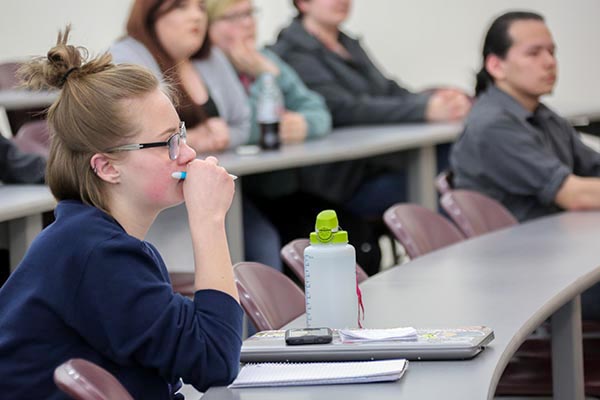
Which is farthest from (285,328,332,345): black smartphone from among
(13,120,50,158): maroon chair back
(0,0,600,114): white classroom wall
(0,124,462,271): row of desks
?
(0,0,600,114): white classroom wall

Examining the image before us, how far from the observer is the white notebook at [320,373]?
1507mm

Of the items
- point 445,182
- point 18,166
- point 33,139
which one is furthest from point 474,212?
point 33,139

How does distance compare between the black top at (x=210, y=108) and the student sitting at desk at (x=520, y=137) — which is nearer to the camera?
the student sitting at desk at (x=520, y=137)

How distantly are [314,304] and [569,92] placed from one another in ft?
18.6

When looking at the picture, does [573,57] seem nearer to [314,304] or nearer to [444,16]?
[444,16]

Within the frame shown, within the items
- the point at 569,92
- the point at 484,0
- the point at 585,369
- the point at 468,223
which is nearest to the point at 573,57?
the point at 569,92

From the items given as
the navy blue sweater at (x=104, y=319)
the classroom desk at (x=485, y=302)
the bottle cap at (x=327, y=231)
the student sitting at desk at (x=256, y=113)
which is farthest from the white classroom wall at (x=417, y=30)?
the navy blue sweater at (x=104, y=319)

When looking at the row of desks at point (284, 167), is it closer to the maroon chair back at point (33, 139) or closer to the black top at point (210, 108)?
the black top at point (210, 108)

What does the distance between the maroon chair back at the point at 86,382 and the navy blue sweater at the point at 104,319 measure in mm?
144

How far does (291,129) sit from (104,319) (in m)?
3.07

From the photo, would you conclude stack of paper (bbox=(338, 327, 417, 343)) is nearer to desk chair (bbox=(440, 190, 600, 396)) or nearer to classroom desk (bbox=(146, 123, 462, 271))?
desk chair (bbox=(440, 190, 600, 396))

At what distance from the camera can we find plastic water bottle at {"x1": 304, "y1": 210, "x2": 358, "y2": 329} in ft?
5.68

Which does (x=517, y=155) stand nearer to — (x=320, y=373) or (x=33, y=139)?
(x=33, y=139)

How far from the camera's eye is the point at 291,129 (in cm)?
453
